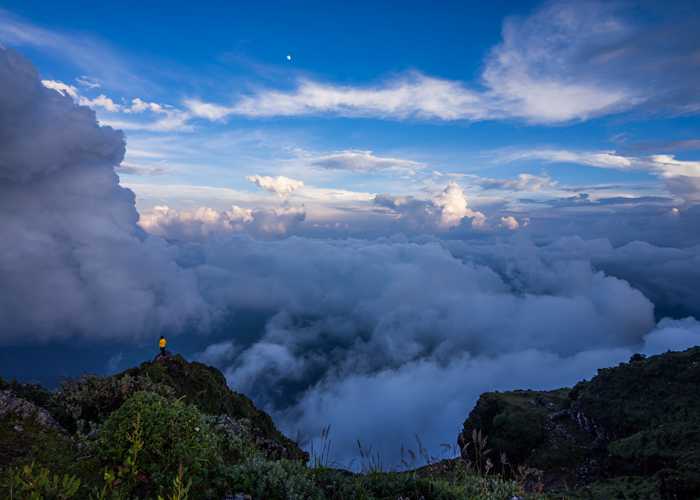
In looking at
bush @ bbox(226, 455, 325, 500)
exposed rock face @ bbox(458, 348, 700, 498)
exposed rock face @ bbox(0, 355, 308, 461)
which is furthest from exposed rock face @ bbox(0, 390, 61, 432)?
exposed rock face @ bbox(458, 348, 700, 498)

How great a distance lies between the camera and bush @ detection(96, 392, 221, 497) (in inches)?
243

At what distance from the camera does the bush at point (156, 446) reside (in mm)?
6168

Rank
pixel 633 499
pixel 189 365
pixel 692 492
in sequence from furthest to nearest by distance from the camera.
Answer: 1. pixel 633 499
2. pixel 189 365
3. pixel 692 492

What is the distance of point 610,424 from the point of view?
4300 cm

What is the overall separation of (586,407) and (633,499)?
29331 mm

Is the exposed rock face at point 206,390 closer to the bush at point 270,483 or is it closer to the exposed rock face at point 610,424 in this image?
the bush at point 270,483

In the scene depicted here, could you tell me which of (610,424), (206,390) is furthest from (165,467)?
(610,424)

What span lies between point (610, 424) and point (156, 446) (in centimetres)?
4985

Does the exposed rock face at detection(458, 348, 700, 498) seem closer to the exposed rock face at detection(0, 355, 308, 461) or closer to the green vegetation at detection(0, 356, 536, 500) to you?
the exposed rock face at detection(0, 355, 308, 461)

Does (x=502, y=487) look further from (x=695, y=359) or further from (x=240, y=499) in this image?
(x=695, y=359)

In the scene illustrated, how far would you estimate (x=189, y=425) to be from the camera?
23.6 feet

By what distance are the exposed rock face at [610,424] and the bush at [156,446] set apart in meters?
32.5

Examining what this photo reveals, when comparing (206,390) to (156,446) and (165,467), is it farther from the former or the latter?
(165,467)

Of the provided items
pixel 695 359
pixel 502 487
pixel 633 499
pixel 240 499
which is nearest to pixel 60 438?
pixel 240 499
